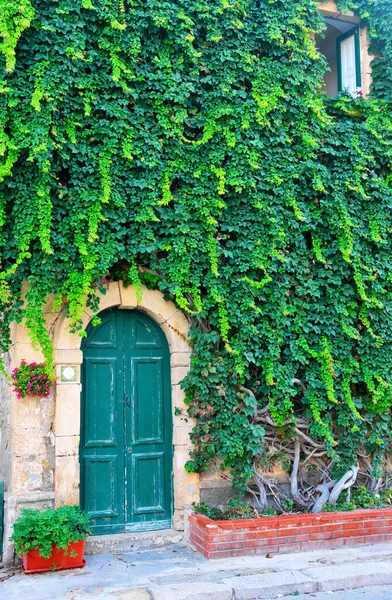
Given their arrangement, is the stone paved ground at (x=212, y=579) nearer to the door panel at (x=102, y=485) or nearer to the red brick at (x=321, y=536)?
the red brick at (x=321, y=536)

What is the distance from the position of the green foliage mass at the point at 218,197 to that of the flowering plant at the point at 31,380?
28cm

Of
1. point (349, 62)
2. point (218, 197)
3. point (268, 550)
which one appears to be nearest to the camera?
point (268, 550)

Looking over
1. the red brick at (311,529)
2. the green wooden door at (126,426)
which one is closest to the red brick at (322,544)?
the red brick at (311,529)

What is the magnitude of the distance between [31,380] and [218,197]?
294 cm

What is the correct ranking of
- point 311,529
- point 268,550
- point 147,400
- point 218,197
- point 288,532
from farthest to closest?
point 218,197
point 147,400
point 311,529
point 288,532
point 268,550

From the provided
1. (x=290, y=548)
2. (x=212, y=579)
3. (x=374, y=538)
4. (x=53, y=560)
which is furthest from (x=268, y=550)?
(x=53, y=560)

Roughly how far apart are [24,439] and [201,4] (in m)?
5.36

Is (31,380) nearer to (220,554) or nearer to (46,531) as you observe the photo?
(46,531)

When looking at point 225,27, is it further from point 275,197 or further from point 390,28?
point 390,28

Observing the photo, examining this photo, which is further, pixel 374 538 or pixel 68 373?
pixel 374 538

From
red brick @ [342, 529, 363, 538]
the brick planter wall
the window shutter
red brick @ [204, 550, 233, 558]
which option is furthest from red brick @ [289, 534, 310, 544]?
the window shutter

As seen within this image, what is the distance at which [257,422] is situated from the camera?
7.09 metres

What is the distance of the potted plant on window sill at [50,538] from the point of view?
17.8 feet

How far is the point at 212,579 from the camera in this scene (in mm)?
5391
